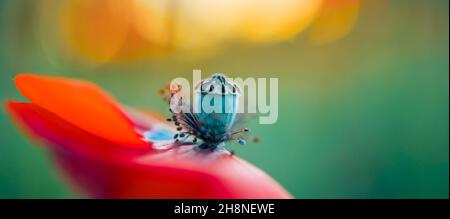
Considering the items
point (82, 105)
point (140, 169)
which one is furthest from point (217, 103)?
point (82, 105)

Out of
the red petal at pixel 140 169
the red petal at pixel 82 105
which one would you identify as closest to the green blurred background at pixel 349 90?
the red petal at pixel 82 105

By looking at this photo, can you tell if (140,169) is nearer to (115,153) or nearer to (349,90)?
(115,153)

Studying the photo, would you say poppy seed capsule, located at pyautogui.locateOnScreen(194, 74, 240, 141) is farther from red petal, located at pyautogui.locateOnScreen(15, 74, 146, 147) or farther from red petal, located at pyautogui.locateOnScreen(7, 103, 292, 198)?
red petal, located at pyautogui.locateOnScreen(15, 74, 146, 147)

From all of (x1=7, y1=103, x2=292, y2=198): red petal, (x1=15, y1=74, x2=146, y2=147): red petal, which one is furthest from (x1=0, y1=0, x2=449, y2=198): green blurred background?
(x1=7, y1=103, x2=292, y2=198): red petal
